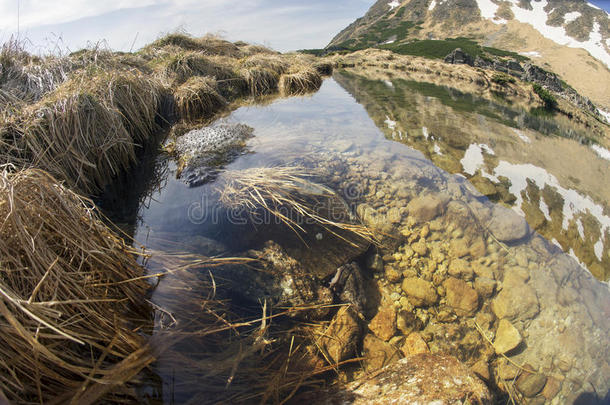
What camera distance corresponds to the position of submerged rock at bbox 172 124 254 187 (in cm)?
329

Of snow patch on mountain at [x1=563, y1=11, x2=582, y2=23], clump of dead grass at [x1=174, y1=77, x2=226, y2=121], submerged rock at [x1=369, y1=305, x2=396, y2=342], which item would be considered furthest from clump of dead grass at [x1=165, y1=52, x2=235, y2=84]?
snow patch on mountain at [x1=563, y1=11, x2=582, y2=23]

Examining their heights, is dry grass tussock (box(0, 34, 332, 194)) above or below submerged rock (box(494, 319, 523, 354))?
above

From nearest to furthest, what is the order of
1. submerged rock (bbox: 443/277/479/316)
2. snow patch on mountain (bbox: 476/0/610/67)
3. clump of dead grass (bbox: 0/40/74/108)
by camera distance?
1. submerged rock (bbox: 443/277/479/316)
2. clump of dead grass (bbox: 0/40/74/108)
3. snow patch on mountain (bbox: 476/0/610/67)

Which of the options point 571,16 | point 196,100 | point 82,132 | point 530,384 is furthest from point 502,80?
point 571,16

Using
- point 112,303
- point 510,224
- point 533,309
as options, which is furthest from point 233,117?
point 533,309

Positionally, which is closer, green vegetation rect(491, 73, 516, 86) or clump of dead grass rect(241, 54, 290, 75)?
clump of dead grass rect(241, 54, 290, 75)

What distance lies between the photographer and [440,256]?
278 cm

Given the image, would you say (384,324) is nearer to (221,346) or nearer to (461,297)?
(461,297)

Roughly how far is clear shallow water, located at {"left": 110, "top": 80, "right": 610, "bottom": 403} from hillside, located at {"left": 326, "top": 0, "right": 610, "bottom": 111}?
3677 centimetres

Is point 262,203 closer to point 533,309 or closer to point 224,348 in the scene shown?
point 224,348

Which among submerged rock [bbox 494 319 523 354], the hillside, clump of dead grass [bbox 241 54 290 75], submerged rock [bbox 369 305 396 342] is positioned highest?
the hillside

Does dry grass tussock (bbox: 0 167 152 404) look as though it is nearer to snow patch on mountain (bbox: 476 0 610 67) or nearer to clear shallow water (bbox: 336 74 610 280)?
clear shallow water (bbox: 336 74 610 280)

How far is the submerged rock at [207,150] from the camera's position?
3289 millimetres

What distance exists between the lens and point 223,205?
2.73 meters
